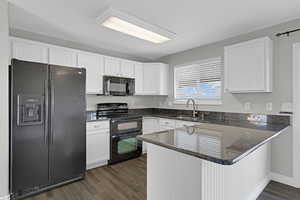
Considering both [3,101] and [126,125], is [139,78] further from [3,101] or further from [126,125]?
[3,101]

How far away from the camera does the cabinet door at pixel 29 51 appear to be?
238 cm

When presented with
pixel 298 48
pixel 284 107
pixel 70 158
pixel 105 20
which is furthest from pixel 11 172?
pixel 298 48

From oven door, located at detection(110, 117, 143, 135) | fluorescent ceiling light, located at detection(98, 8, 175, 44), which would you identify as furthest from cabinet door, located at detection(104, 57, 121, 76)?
fluorescent ceiling light, located at detection(98, 8, 175, 44)

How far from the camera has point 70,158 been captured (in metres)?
2.37

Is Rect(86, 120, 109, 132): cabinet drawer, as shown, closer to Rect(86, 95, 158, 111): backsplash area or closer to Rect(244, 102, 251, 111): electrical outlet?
Rect(86, 95, 158, 111): backsplash area

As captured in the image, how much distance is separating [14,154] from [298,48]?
4097mm

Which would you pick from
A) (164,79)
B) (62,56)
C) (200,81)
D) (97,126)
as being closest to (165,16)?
(200,81)

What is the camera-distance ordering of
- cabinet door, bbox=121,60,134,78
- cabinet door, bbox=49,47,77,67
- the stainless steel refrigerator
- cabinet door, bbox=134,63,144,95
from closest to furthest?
the stainless steel refrigerator, cabinet door, bbox=49,47,77,67, cabinet door, bbox=121,60,134,78, cabinet door, bbox=134,63,144,95

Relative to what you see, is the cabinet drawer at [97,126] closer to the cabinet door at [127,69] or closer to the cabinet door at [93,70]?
the cabinet door at [93,70]

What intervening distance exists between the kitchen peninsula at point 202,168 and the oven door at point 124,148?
1657mm

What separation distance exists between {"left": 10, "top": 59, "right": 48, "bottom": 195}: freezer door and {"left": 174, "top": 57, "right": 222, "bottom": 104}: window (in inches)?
113

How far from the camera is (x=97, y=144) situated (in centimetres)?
293

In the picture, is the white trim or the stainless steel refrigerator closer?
the stainless steel refrigerator

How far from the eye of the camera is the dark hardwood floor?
6.70 ft
